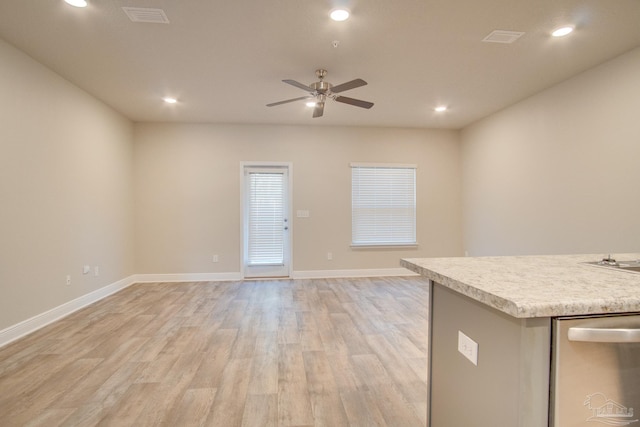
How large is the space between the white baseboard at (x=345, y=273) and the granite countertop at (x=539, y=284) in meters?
4.00

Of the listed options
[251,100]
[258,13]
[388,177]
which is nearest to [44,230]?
[251,100]

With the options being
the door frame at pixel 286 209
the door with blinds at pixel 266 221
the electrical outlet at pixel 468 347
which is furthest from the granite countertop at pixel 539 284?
the door with blinds at pixel 266 221

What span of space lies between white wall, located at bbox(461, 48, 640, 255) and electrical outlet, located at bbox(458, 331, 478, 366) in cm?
302

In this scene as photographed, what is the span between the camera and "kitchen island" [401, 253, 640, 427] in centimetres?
81

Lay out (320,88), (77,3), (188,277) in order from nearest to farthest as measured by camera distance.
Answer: (77,3) < (320,88) < (188,277)

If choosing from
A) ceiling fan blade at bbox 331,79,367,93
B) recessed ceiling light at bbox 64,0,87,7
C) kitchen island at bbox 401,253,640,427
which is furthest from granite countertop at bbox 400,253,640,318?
recessed ceiling light at bbox 64,0,87,7

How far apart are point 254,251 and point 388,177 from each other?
9.26 ft

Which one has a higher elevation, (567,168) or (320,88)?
(320,88)

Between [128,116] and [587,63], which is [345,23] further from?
[128,116]

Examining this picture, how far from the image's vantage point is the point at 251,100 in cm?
413

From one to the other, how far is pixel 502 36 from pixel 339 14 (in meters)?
1.50

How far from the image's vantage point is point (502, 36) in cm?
264

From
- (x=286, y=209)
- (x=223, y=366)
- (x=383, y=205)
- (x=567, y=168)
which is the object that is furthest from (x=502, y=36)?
(x=286, y=209)

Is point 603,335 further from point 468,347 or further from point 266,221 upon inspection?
point 266,221
